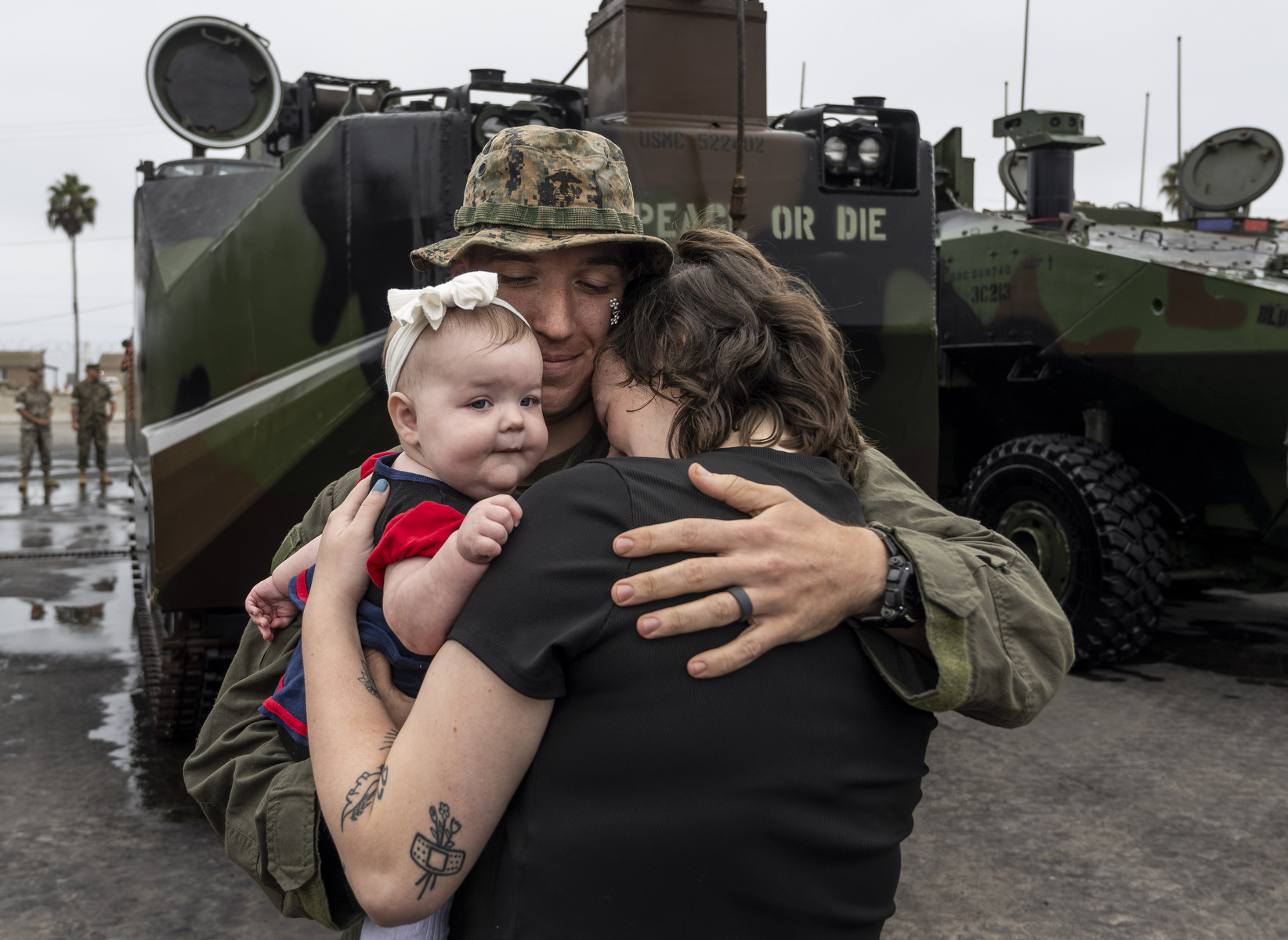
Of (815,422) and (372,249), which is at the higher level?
(372,249)

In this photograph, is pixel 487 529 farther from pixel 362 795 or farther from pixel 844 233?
pixel 844 233

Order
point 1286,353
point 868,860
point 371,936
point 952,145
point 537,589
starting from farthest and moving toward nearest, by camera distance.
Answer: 1. point 952,145
2. point 1286,353
3. point 371,936
4. point 868,860
5. point 537,589

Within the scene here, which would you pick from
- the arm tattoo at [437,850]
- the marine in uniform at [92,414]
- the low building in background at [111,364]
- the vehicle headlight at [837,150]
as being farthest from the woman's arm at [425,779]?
the low building in background at [111,364]

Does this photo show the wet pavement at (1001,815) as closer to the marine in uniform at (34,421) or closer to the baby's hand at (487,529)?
the baby's hand at (487,529)

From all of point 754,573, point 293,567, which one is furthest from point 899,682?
point 293,567

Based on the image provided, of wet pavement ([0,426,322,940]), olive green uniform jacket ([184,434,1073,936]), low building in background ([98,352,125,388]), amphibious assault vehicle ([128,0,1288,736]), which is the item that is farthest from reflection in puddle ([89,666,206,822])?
low building in background ([98,352,125,388])

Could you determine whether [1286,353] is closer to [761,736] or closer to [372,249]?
[372,249]

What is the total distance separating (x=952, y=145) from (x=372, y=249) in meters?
5.17

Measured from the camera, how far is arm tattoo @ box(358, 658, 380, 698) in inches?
56.6

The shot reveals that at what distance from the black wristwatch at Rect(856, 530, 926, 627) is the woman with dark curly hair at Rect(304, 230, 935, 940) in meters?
0.05

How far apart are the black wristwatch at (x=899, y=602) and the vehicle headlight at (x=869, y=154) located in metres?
3.27

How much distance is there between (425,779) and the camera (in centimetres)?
125

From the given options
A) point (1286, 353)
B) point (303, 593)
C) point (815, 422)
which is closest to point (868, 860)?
point (815, 422)

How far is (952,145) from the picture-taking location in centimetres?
791
